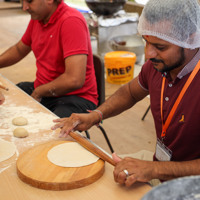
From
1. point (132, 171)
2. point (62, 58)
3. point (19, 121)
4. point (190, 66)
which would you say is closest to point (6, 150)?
point (19, 121)

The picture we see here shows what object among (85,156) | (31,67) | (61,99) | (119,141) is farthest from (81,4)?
(85,156)

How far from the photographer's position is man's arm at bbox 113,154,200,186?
1071 mm

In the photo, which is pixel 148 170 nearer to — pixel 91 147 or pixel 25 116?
pixel 91 147

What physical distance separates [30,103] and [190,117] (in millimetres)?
883

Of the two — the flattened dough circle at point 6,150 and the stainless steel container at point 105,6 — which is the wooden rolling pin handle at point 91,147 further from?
the stainless steel container at point 105,6

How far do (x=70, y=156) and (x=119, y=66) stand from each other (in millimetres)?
2905

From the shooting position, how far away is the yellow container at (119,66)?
13.0ft

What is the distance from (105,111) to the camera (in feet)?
5.52

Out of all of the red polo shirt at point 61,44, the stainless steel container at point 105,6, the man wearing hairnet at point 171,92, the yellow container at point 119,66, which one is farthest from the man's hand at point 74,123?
the stainless steel container at point 105,6

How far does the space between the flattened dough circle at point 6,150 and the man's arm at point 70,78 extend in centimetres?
76

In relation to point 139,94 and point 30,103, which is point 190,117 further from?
point 30,103

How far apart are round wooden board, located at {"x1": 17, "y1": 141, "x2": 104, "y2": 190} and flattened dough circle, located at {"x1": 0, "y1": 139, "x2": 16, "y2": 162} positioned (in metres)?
0.09

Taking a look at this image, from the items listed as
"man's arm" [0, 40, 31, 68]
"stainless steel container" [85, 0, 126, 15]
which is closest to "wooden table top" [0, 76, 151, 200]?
"man's arm" [0, 40, 31, 68]

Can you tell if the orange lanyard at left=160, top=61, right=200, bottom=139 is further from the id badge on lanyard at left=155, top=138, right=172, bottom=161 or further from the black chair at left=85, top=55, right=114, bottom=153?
the black chair at left=85, top=55, right=114, bottom=153
